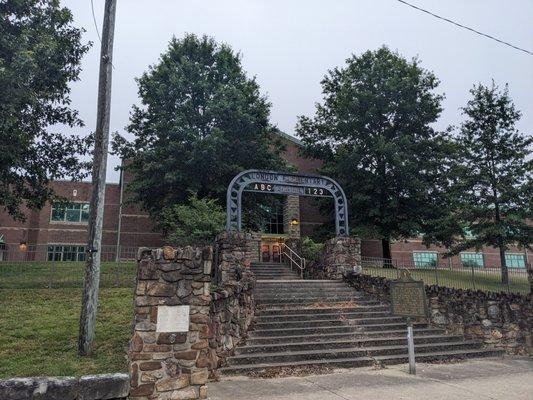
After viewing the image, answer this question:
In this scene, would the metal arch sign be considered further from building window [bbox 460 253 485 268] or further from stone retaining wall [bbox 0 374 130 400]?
building window [bbox 460 253 485 268]

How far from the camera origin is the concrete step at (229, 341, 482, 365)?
28.9 feet

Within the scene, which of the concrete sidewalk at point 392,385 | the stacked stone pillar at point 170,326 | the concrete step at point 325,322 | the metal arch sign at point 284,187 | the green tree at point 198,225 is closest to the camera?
the stacked stone pillar at point 170,326

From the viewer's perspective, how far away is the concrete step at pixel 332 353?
8.80 m

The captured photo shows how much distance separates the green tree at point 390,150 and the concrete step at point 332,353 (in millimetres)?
14459

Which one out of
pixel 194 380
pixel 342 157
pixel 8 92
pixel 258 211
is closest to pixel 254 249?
pixel 258 211

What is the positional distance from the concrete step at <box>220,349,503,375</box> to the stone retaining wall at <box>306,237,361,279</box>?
20.1ft

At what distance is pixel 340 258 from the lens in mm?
16500

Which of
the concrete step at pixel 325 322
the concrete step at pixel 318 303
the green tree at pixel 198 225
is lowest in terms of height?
the concrete step at pixel 325 322

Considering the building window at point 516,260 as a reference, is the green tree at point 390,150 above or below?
above

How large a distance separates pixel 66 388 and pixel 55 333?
4970mm

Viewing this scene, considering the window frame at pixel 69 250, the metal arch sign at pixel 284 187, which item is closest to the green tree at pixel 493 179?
the metal arch sign at pixel 284 187

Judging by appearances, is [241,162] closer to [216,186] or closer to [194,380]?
[216,186]

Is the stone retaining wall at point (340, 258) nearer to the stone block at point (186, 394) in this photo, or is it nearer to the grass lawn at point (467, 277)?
the grass lawn at point (467, 277)

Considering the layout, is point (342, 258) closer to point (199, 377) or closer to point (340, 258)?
point (340, 258)
